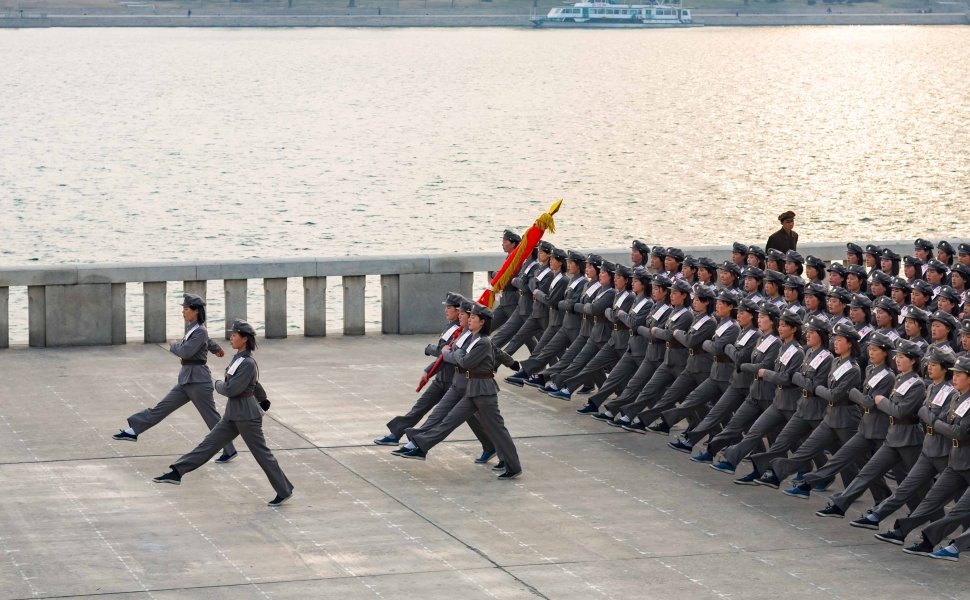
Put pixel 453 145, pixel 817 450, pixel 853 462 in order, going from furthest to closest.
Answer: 1. pixel 453 145
2. pixel 817 450
3. pixel 853 462

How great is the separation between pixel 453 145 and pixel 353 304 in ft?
202

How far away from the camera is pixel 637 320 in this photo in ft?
54.4

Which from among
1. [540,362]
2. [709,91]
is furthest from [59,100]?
[540,362]

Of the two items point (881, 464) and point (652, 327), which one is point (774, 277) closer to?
point (652, 327)

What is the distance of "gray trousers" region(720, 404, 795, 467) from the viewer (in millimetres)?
14523

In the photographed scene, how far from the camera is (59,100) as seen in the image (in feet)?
347

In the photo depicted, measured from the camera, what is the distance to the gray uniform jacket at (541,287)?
18458 mm

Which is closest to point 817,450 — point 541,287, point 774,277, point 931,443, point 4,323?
point 931,443

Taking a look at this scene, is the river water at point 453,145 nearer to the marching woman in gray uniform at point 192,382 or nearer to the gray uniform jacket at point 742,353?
the marching woman in gray uniform at point 192,382

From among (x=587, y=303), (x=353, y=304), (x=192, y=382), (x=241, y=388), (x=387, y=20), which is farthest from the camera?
(x=387, y=20)

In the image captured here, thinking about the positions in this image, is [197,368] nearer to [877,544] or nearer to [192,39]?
[877,544]

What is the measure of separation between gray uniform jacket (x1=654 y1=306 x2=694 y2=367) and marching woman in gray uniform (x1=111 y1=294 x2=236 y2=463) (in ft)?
13.4

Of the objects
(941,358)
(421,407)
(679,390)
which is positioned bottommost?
(421,407)

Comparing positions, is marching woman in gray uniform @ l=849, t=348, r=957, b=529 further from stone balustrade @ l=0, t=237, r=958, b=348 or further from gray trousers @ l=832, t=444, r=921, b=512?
stone balustrade @ l=0, t=237, r=958, b=348
